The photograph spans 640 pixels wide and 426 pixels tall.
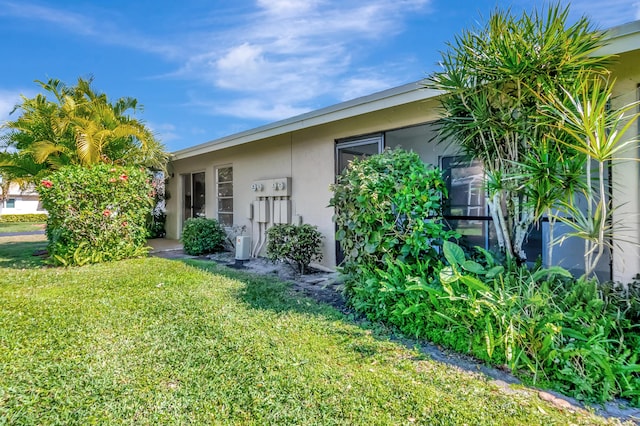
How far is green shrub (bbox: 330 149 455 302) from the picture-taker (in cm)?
393

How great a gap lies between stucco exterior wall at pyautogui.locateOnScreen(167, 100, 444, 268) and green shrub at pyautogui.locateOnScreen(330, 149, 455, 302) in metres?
1.56

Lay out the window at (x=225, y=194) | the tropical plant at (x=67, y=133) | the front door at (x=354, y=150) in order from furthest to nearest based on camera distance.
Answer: the window at (x=225, y=194) < the tropical plant at (x=67, y=133) < the front door at (x=354, y=150)

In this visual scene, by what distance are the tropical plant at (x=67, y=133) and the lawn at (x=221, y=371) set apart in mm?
4135

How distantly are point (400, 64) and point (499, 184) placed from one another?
4.95 metres

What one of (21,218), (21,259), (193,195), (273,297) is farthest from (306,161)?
(21,218)

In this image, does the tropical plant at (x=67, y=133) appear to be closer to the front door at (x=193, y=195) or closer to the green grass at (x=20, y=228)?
the front door at (x=193, y=195)

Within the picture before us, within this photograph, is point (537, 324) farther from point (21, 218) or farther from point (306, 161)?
point (21, 218)

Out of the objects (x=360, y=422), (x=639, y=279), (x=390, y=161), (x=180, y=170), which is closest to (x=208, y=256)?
(x=180, y=170)

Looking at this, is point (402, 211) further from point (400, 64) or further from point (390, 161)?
point (400, 64)

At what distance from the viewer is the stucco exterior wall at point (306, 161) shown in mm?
5727

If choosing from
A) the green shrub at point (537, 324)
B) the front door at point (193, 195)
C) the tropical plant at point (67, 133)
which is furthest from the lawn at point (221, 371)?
the front door at point (193, 195)

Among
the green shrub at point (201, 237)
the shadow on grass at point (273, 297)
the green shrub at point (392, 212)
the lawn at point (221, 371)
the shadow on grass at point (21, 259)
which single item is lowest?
the lawn at point (221, 371)

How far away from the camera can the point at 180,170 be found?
11.6 m

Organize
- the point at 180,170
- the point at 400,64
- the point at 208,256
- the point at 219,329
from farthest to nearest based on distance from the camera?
the point at 180,170 → the point at 208,256 → the point at 400,64 → the point at 219,329
